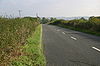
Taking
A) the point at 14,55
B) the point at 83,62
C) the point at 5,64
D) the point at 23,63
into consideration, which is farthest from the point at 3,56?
the point at 83,62

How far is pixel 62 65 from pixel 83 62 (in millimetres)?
1048

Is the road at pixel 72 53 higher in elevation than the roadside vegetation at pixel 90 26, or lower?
higher

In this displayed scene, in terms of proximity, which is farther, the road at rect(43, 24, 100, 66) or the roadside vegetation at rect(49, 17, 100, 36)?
the roadside vegetation at rect(49, 17, 100, 36)

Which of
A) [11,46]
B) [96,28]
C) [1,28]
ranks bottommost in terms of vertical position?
[96,28]

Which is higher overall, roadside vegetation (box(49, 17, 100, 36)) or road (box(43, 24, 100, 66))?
road (box(43, 24, 100, 66))

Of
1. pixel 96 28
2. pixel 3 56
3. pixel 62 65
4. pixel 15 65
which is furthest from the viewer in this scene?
pixel 96 28

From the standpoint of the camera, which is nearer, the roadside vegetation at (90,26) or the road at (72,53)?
the road at (72,53)

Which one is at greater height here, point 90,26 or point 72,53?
point 72,53

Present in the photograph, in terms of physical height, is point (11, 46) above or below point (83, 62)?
Result: above

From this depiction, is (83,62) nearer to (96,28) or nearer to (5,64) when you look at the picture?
(5,64)

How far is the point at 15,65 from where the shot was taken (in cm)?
652

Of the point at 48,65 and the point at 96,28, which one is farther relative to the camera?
the point at 96,28

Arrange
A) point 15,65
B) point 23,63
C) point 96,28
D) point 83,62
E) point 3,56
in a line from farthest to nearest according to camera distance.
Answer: point 96,28
point 83,62
point 23,63
point 15,65
point 3,56

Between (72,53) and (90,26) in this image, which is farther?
(90,26)
